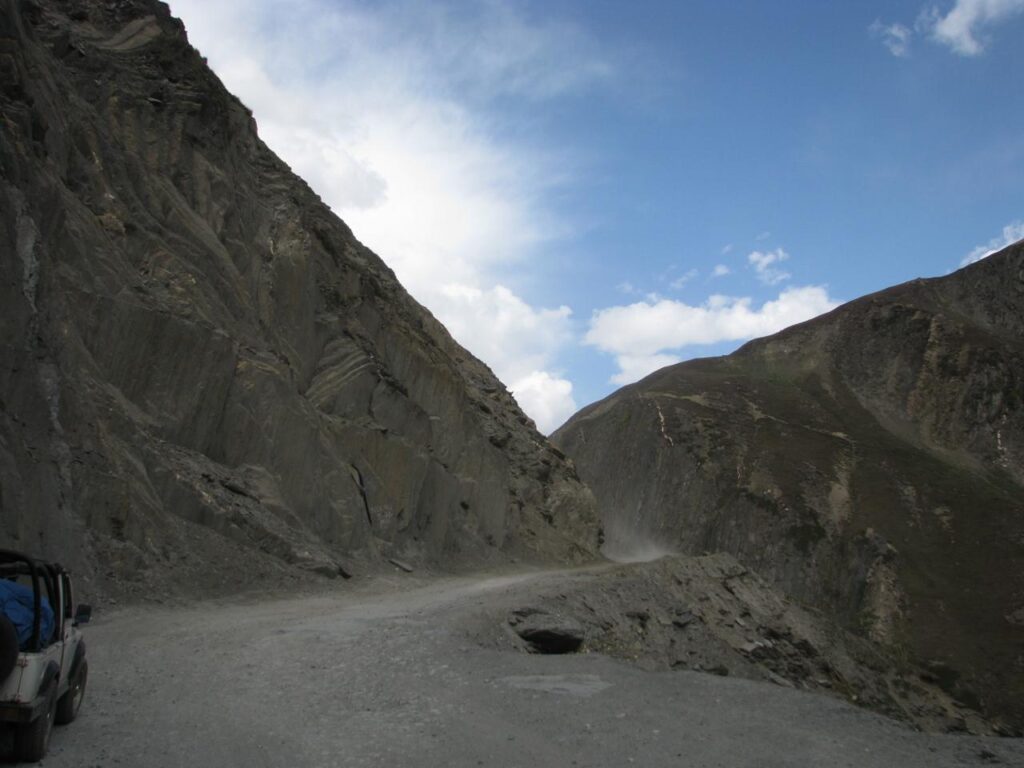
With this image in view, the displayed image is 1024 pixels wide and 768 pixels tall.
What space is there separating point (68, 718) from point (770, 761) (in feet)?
20.4

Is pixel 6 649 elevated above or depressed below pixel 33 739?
above

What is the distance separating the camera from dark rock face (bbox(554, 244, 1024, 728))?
54688 millimetres

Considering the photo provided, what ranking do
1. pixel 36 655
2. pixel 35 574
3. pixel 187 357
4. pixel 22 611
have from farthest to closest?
pixel 187 357 → pixel 35 574 → pixel 22 611 → pixel 36 655

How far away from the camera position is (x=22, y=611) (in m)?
5.84

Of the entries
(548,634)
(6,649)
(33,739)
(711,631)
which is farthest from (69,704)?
(711,631)

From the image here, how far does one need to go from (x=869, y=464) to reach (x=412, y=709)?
223 ft

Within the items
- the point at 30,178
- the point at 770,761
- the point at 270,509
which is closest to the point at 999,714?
the point at 270,509

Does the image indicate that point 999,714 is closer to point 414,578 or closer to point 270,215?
point 414,578

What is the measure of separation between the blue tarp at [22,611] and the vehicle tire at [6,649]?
143 mm

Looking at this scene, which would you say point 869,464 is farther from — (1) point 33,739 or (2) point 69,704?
(1) point 33,739

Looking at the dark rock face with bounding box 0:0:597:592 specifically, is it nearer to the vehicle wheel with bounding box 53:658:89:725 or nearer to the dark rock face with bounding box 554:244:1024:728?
the vehicle wheel with bounding box 53:658:89:725

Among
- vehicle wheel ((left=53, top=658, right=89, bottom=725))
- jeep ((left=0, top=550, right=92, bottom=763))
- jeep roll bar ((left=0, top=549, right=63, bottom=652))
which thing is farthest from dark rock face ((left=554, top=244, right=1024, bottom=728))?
jeep roll bar ((left=0, top=549, right=63, bottom=652))

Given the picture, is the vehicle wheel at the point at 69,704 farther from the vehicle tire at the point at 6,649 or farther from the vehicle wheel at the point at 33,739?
the vehicle tire at the point at 6,649

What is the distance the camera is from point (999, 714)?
40.6 meters
